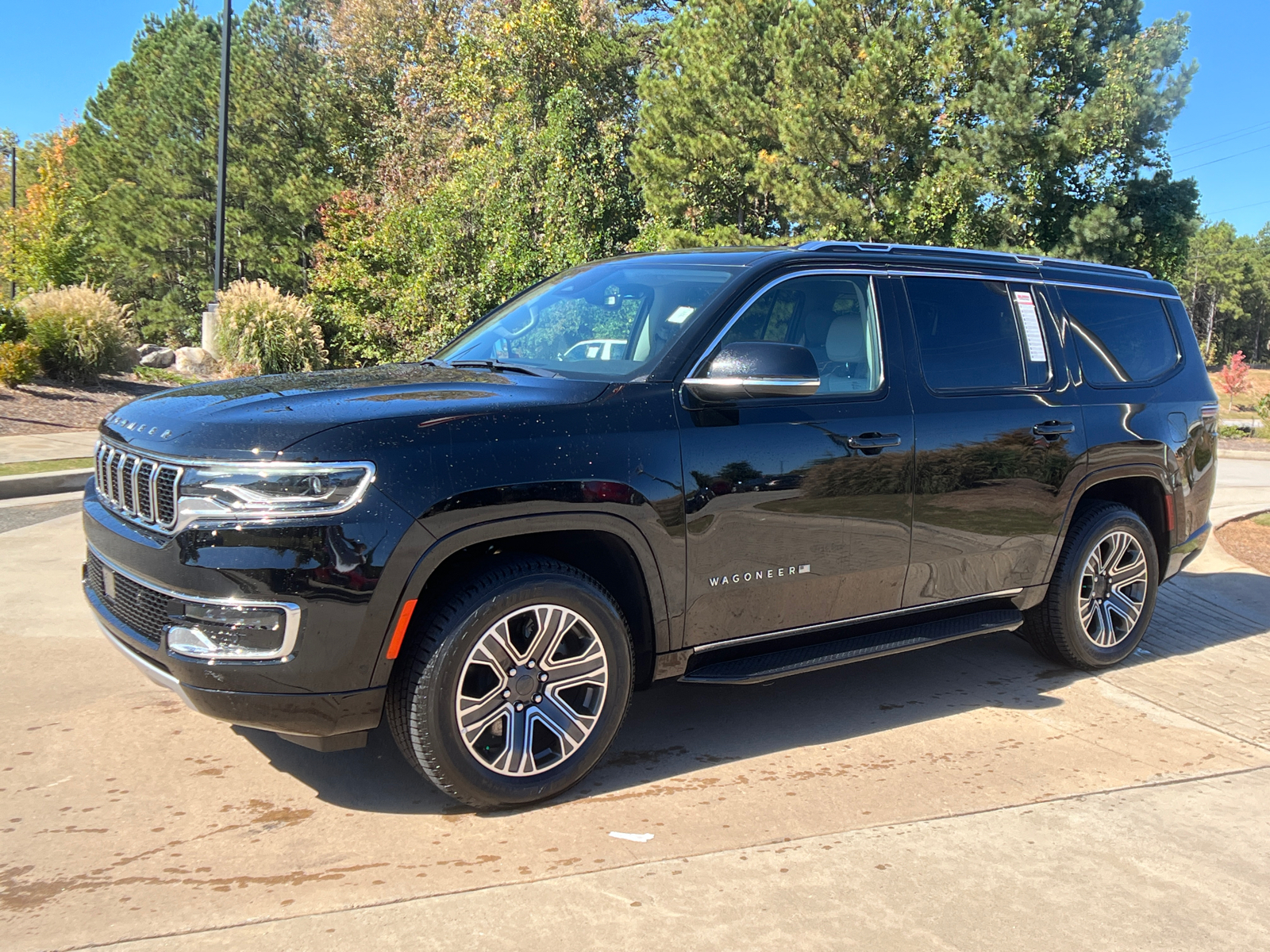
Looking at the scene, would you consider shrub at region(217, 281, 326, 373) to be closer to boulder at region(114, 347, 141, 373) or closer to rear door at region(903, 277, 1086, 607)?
boulder at region(114, 347, 141, 373)

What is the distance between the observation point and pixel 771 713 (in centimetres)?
484

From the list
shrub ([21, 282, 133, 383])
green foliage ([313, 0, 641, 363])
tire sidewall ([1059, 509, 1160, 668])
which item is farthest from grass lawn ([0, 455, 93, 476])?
tire sidewall ([1059, 509, 1160, 668])

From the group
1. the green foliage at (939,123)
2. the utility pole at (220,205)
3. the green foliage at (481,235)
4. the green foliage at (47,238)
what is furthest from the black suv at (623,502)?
the green foliage at (47,238)

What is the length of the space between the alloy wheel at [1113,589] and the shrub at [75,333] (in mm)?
15633

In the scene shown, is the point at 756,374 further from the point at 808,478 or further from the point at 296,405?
the point at 296,405

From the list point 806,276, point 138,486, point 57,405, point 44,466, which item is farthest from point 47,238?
point 806,276

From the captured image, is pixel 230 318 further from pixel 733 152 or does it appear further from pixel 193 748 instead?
pixel 193 748

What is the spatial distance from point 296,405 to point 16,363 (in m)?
13.9

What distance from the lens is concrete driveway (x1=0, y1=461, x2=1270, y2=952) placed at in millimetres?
2992

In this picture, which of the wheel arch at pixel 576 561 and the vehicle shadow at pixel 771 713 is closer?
the wheel arch at pixel 576 561

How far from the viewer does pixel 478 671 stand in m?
3.54

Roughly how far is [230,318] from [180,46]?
30.6m

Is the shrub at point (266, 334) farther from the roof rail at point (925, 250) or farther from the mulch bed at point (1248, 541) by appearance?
the roof rail at point (925, 250)

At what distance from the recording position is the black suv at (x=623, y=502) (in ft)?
10.6
